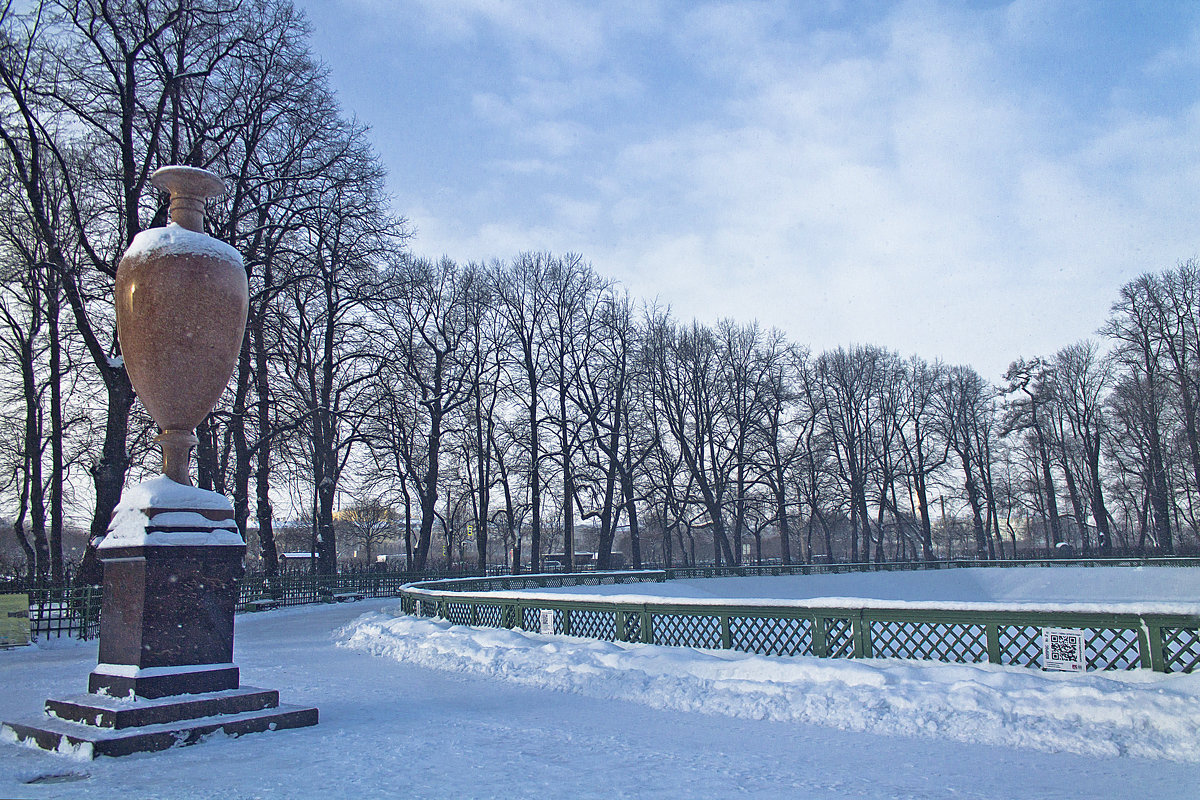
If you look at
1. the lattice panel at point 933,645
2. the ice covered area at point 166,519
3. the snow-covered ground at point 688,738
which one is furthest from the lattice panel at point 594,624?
the ice covered area at point 166,519

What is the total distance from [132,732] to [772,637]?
7.81 metres

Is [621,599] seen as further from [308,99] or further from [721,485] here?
[721,485]

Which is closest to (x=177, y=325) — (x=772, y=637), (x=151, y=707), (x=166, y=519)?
(x=166, y=519)

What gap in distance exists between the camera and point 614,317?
43031 millimetres

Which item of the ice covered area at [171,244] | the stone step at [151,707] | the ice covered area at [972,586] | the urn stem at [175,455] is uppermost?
the ice covered area at [171,244]

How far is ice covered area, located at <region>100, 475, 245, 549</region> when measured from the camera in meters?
7.29

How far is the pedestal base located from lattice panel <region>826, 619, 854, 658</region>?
6.22m

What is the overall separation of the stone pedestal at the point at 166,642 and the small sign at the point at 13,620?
11293mm

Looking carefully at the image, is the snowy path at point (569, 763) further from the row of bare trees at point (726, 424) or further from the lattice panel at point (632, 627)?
the row of bare trees at point (726, 424)

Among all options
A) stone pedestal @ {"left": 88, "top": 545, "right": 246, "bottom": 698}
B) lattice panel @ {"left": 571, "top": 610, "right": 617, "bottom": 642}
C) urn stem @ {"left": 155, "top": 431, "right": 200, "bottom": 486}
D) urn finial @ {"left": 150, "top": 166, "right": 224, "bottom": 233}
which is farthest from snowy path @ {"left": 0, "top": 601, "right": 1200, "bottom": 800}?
urn finial @ {"left": 150, "top": 166, "right": 224, "bottom": 233}

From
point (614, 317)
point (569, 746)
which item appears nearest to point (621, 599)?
point (569, 746)

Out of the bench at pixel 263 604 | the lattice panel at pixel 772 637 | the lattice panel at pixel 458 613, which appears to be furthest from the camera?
the bench at pixel 263 604

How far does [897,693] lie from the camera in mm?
8156

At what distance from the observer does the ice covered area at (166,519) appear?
287 inches
